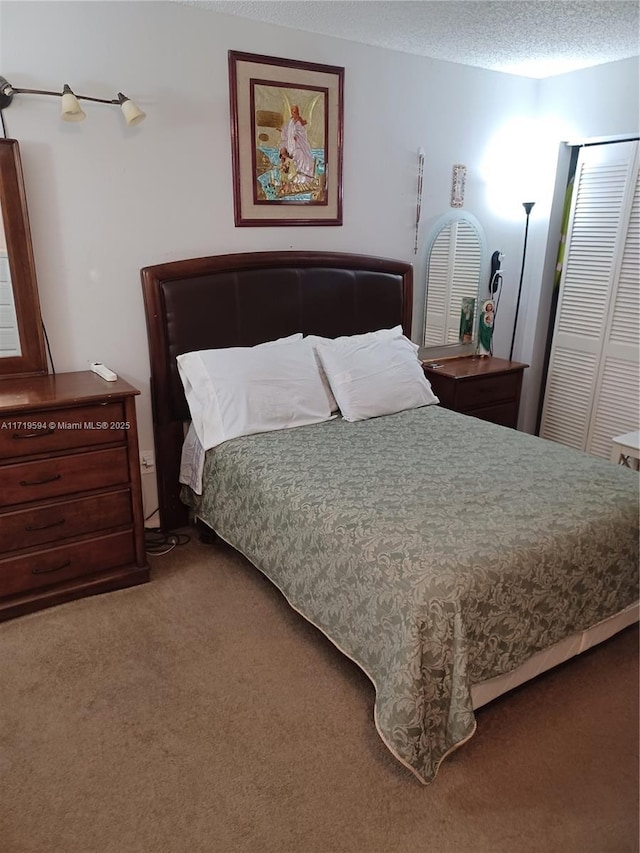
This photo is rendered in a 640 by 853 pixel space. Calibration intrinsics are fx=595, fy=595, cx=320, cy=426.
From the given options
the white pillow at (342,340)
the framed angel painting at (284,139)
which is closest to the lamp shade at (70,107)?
the framed angel painting at (284,139)

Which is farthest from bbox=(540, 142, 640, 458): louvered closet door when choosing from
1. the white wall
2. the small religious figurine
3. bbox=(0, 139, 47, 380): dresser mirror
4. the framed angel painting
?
bbox=(0, 139, 47, 380): dresser mirror

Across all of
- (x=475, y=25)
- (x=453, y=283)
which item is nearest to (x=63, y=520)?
(x=453, y=283)

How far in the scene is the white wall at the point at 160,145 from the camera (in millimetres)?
2400

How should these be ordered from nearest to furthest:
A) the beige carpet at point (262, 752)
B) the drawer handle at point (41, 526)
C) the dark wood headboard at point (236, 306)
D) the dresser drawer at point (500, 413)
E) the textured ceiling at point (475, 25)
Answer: the beige carpet at point (262, 752) → the drawer handle at point (41, 526) → the textured ceiling at point (475, 25) → the dark wood headboard at point (236, 306) → the dresser drawer at point (500, 413)

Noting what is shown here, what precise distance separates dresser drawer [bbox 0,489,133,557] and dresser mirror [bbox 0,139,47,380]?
63 cm

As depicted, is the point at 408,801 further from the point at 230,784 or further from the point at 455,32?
the point at 455,32

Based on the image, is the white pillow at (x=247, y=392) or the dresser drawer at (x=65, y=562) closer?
the dresser drawer at (x=65, y=562)

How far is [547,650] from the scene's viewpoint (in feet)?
6.27

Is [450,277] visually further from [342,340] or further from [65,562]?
[65,562]

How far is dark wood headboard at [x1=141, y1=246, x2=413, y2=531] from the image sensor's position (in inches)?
108

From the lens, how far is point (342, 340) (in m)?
3.05

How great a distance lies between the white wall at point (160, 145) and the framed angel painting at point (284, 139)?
56 millimetres

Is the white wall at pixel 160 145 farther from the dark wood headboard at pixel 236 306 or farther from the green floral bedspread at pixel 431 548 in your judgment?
the green floral bedspread at pixel 431 548

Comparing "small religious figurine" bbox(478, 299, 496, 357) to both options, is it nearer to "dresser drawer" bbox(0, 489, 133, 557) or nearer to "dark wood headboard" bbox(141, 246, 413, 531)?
"dark wood headboard" bbox(141, 246, 413, 531)
